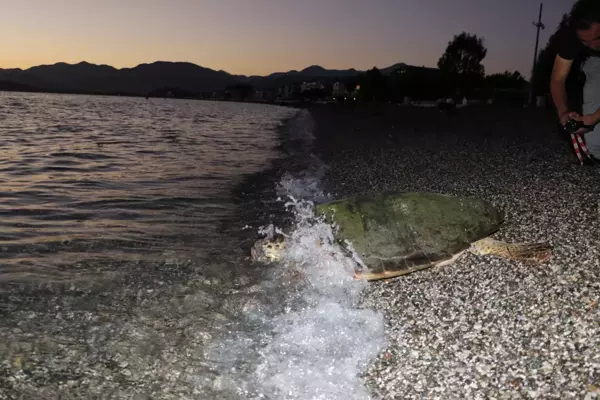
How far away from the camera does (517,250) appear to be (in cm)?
568

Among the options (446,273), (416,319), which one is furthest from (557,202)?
(416,319)

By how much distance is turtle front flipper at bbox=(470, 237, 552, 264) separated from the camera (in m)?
5.50

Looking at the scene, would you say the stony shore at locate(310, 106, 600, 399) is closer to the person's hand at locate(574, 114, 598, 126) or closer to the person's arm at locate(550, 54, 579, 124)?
the person's hand at locate(574, 114, 598, 126)

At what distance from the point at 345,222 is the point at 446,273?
5.65 feet

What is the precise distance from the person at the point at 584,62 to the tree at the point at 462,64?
76656mm

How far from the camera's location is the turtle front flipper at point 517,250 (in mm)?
5496

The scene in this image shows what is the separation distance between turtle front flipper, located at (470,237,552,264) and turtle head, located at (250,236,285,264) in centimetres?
304

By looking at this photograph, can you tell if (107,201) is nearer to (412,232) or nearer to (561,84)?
(412,232)

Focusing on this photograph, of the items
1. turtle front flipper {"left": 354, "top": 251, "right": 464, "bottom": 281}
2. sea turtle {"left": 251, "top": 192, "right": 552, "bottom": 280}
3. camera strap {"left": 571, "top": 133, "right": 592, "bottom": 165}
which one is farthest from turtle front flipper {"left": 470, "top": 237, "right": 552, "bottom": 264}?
camera strap {"left": 571, "top": 133, "right": 592, "bottom": 165}

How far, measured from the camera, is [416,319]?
4957 millimetres

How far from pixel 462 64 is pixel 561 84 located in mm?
82089

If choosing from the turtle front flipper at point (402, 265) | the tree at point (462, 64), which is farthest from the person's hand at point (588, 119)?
the tree at point (462, 64)

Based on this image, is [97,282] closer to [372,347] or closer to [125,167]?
[372,347]

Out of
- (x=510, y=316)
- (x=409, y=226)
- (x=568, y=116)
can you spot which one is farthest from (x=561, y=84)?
(x=510, y=316)
